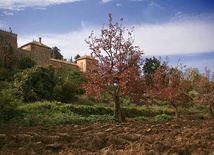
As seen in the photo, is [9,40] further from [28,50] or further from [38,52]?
[38,52]

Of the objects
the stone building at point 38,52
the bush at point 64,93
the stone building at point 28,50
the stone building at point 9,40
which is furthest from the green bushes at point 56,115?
the stone building at point 38,52

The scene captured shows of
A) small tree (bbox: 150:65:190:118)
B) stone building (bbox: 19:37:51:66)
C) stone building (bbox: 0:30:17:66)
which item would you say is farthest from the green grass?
stone building (bbox: 19:37:51:66)

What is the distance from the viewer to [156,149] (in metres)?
4.03

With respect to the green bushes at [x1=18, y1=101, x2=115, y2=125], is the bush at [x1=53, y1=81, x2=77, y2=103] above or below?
above

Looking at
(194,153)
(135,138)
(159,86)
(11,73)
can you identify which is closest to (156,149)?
A: (194,153)

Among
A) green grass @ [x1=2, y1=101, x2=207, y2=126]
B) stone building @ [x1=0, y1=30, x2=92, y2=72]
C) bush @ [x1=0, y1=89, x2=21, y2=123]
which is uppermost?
stone building @ [x1=0, y1=30, x2=92, y2=72]

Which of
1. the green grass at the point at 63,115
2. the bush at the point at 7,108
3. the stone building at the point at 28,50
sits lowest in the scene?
the green grass at the point at 63,115

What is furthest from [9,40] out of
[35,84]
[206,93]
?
[206,93]

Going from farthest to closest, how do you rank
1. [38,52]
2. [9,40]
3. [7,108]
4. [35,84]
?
[38,52] → [9,40] → [35,84] → [7,108]

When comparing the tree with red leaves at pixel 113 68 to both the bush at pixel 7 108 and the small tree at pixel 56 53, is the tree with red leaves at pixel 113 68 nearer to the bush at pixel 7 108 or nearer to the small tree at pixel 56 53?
the bush at pixel 7 108

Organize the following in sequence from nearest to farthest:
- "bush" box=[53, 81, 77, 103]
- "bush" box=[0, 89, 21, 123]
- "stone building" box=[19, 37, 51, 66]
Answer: "bush" box=[0, 89, 21, 123]
"bush" box=[53, 81, 77, 103]
"stone building" box=[19, 37, 51, 66]

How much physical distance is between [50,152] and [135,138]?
1.93 meters

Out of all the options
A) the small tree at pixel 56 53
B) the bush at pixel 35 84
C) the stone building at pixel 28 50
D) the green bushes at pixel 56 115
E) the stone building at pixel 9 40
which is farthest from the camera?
the small tree at pixel 56 53

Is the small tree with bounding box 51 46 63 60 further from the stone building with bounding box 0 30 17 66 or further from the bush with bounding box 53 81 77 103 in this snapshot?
the bush with bounding box 53 81 77 103
